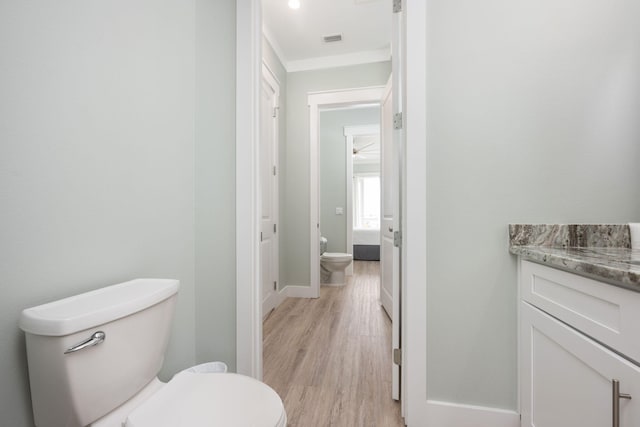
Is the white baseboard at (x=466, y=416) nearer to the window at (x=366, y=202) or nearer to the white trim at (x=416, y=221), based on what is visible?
the white trim at (x=416, y=221)

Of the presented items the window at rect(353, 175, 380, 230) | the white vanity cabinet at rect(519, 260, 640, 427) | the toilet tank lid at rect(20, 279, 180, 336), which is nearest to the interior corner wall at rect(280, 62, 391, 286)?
the toilet tank lid at rect(20, 279, 180, 336)

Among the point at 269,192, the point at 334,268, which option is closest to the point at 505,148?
the point at 269,192

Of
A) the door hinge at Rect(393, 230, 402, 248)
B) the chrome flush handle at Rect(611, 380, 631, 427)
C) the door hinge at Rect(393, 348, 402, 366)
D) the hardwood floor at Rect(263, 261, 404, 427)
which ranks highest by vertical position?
the door hinge at Rect(393, 230, 402, 248)

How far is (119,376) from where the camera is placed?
0.72 metres

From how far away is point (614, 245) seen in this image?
3.53 ft

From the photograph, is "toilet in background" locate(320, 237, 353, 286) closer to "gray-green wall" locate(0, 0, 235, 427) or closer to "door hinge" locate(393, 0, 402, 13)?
"gray-green wall" locate(0, 0, 235, 427)

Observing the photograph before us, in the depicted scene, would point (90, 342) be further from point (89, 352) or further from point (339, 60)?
point (339, 60)

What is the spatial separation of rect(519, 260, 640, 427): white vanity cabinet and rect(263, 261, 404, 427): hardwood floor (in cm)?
65

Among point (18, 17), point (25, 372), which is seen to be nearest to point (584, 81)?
point (18, 17)

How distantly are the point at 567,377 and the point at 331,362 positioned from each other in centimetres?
130

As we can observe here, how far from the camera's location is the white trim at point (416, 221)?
122cm

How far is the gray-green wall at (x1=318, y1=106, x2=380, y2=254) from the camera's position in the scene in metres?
4.63

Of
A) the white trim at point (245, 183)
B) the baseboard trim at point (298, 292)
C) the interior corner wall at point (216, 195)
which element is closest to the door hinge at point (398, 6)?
the white trim at point (245, 183)

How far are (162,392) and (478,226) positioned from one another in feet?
4.47
